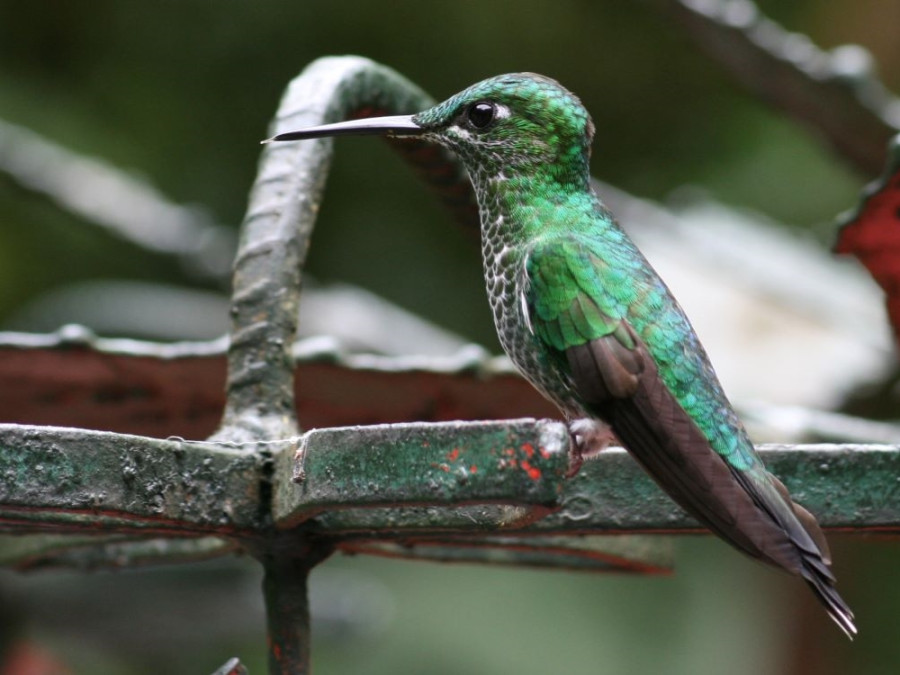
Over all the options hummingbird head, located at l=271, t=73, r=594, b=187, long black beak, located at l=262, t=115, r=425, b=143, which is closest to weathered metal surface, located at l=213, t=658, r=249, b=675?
long black beak, located at l=262, t=115, r=425, b=143

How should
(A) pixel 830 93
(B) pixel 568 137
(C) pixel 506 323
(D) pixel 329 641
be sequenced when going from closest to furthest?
(C) pixel 506 323, (B) pixel 568 137, (A) pixel 830 93, (D) pixel 329 641

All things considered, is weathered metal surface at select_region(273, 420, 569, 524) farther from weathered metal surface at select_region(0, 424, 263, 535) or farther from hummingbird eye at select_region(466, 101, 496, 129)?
hummingbird eye at select_region(466, 101, 496, 129)

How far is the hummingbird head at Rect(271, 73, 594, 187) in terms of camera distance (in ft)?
5.22

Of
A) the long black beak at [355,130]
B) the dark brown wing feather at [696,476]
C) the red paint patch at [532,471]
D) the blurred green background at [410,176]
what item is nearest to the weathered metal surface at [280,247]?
the long black beak at [355,130]

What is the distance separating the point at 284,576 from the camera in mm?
1304

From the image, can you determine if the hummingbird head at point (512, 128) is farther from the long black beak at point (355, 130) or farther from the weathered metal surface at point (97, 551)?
the weathered metal surface at point (97, 551)

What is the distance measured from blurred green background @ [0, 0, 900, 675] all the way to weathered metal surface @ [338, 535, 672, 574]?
2670 millimetres

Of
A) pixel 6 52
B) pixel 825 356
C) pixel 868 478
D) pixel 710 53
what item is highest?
pixel 6 52

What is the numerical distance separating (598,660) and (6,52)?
9.15 feet

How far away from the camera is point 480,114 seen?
1.61m

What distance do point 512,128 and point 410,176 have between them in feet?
10.0

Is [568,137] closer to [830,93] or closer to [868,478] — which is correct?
[868,478]

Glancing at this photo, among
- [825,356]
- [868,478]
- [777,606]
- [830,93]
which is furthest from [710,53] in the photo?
[777,606]

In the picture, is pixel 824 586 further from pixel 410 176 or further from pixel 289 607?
pixel 410 176
